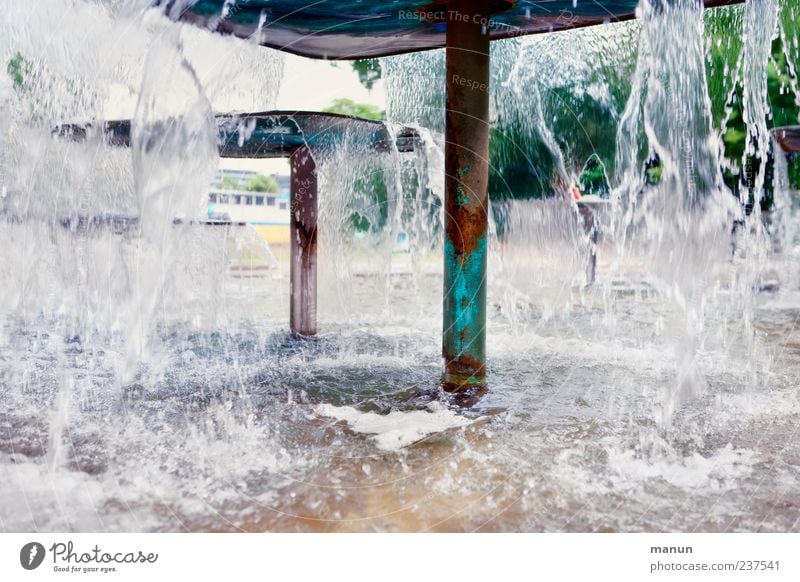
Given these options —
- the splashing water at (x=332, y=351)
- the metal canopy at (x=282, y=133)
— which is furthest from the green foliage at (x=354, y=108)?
the metal canopy at (x=282, y=133)

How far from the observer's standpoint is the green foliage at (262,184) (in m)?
22.1

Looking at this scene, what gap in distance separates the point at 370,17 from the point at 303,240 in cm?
293

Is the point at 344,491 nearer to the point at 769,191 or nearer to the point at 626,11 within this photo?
the point at 626,11

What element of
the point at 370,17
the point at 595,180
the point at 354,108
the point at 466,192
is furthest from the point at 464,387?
the point at 595,180

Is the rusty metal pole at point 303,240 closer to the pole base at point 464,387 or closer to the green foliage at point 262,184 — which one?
the pole base at point 464,387

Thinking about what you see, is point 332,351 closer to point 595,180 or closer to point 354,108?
point 354,108

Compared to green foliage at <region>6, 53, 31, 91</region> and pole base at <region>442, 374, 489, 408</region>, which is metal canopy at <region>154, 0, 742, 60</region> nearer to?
pole base at <region>442, 374, 489, 408</region>

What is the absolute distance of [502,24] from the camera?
20.1 ft

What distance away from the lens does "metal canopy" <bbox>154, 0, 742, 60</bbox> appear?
18.5ft

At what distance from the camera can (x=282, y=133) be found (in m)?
7.33

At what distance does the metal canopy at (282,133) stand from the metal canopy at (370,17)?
77 cm

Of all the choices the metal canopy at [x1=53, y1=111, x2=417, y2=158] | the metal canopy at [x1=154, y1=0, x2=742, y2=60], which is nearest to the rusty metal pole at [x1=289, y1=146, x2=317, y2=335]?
the metal canopy at [x1=53, y1=111, x2=417, y2=158]

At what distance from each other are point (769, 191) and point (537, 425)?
21.3 meters

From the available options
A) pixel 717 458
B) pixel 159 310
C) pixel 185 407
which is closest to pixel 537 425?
pixel 717 458
